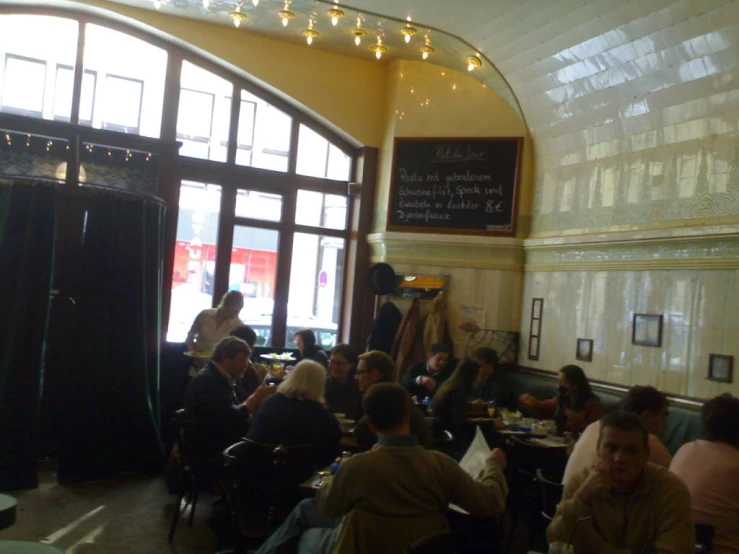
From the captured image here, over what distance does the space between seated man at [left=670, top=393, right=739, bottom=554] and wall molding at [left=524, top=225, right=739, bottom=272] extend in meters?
2.27

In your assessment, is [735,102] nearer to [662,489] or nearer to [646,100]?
[646,100]

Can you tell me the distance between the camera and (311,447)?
3.45 metres

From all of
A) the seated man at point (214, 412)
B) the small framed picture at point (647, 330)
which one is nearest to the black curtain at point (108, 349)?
the seated man at point (214, 412)

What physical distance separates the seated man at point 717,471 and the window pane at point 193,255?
18.0 feet

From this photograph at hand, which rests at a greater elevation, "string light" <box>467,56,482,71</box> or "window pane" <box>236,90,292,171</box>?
"string light" <box>467,56,482,71</box>

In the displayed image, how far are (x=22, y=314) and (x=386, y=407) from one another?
395cm

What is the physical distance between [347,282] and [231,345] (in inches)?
152

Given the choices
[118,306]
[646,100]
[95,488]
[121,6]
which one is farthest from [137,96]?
[646,100]

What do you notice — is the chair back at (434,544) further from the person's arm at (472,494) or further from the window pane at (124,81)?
the window pane at (124,81)

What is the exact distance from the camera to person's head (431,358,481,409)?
189 inches

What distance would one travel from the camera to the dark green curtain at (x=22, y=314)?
211 inches

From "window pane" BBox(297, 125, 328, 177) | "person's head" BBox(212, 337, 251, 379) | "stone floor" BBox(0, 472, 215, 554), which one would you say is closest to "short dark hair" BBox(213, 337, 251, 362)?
"person's head" BBox(212, 337, 251, 379)

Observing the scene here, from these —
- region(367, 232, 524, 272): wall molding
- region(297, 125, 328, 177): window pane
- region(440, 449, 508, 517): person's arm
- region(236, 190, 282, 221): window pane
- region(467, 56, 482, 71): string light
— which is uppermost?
region(467, 56, 482, 71): string light

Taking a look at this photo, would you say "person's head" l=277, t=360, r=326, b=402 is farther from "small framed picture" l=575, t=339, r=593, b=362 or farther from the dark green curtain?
"small framed picture" l=575, t=339, r=593, b=362
